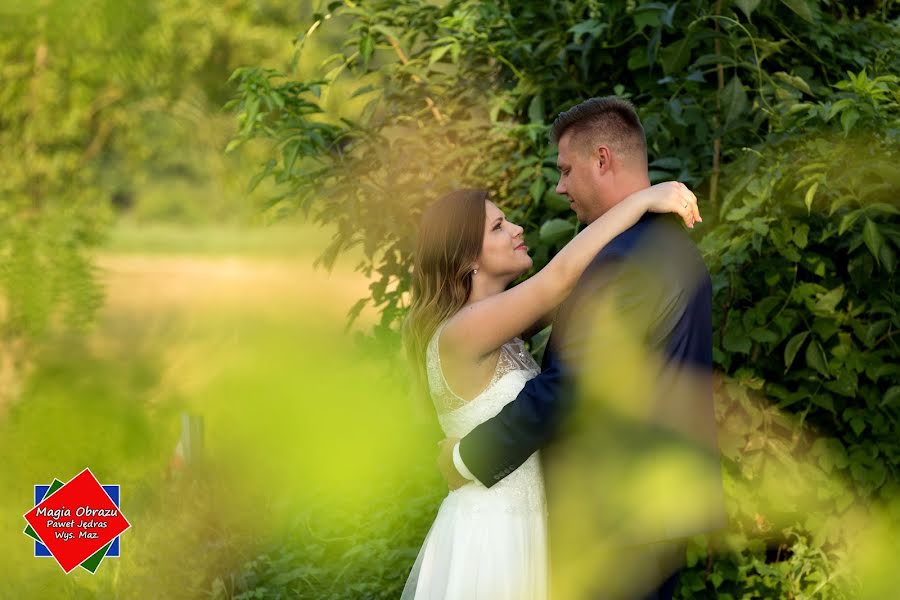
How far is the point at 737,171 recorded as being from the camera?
13.3 feet

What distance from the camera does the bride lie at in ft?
10.4

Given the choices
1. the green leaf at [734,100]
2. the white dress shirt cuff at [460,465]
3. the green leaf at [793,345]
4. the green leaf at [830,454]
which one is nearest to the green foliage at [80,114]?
the white dress shirt cuff at [460,465]

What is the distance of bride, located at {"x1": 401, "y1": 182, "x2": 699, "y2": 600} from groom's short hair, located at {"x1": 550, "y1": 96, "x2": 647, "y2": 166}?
34cm

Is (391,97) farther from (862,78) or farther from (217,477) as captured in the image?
(217,477)

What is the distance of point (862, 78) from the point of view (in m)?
3.53

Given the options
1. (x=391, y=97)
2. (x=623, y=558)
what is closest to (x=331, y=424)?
(x=391, y=97)

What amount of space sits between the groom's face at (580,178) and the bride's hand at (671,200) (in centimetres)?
22

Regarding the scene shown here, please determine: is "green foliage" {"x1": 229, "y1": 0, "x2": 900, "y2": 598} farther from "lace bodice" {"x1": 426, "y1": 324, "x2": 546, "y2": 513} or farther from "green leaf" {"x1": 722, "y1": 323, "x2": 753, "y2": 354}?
"lace bodice" {"x1": 426, "y1": 324, "x2": 546, "y2": 513}

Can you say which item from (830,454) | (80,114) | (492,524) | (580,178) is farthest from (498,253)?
(80,114)

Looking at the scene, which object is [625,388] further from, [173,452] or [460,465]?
[173,452]

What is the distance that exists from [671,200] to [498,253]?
541 millimetres

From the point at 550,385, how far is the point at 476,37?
244 centimetres

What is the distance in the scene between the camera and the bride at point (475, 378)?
3170 mm

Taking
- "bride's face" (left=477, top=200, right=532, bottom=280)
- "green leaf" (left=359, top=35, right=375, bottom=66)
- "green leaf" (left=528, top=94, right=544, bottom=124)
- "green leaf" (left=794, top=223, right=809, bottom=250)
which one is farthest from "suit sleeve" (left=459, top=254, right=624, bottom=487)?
"green leaf" (left=359, top=35, right=375, bottom=66)
